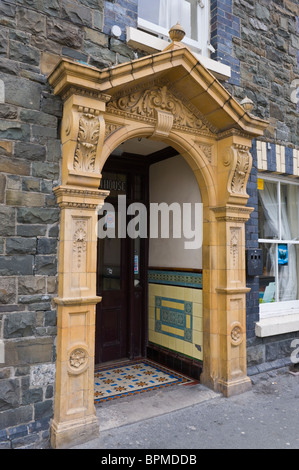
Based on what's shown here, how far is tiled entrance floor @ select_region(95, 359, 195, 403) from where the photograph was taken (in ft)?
14.5

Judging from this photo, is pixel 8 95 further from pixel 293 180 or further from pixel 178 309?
pixel 293 180

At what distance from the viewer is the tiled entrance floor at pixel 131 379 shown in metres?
4.43

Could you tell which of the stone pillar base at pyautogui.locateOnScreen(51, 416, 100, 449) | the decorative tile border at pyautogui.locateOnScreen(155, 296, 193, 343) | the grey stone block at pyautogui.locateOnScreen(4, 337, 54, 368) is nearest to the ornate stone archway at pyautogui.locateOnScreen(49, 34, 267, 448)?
the stone pillar base at pyautogui.locateOnScreen(51, 416, 100, 449)

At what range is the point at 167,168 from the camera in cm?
573

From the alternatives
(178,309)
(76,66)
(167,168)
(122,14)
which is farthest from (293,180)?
(76,66)

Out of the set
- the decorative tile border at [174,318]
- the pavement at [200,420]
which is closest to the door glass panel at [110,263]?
the decorative tile border at [174,318]

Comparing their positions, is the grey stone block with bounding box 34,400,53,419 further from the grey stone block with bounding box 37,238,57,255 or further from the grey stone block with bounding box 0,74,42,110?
the grey stone block with bounding box 0,74,42,110

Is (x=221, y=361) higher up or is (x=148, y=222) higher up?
(x=148, y=222)

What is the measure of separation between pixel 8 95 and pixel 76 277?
1785mm

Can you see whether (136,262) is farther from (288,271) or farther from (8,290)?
(8,290)

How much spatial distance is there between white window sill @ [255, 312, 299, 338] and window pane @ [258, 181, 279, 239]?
49.4 inches

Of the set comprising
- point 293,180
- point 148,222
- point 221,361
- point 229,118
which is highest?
point 229,118

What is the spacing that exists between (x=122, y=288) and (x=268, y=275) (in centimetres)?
233

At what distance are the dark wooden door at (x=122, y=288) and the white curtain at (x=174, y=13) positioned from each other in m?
2.17
